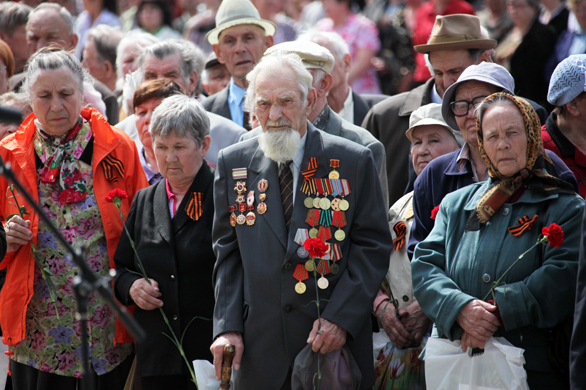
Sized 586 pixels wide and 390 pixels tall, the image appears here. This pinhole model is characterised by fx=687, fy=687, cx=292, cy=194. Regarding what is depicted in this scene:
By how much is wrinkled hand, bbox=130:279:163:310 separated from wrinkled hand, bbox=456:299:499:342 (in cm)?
173

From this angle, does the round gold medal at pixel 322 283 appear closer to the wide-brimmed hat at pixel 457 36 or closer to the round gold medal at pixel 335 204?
A: the round gold medal at pixel 335 204

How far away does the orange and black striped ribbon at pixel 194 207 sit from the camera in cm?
413

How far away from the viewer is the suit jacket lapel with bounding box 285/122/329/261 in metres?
3.59

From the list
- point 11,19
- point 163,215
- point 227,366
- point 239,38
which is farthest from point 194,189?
point 11,19

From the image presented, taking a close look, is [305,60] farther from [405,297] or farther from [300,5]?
[300,5]

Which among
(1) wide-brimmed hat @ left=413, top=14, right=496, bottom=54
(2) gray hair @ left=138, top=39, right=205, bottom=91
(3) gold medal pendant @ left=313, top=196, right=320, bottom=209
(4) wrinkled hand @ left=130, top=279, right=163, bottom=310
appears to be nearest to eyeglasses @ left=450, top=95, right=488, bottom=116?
(1) wide-brimmed hat @ left=413, top=14, right=496, bottom=54

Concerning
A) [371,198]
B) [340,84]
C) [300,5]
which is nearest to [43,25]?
[340,84]

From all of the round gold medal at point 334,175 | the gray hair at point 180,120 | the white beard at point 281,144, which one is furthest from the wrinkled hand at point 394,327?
the gray hair at point 180,120

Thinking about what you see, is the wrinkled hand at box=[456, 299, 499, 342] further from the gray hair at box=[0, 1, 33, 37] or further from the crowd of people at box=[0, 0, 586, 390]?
the gray hair at box=[0, 1, 33, 37]

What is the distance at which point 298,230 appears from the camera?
11.8ft

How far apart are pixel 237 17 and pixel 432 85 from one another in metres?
1.91

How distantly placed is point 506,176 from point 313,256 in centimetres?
109

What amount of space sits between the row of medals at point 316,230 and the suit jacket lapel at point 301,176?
0.11 feet

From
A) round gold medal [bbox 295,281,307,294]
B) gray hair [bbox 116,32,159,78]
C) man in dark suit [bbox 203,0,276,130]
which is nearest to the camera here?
round gold medal [bbox 295,281,307,294]
